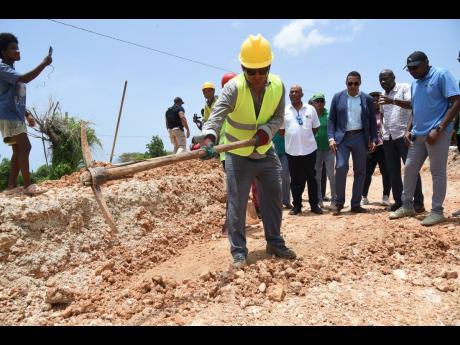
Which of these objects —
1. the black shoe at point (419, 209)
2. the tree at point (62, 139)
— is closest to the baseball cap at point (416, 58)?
the black shoe at point (419, 209)

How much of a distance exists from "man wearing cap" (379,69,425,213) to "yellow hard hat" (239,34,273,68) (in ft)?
7.73

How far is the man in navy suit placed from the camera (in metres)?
5.02

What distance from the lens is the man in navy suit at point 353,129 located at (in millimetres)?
5023

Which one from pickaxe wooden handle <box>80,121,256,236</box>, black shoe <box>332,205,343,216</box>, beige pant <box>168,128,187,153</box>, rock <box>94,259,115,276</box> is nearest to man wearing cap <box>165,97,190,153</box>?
beige pant <box>168,128,187,153</box>

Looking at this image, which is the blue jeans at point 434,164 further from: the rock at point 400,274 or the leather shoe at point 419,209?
the rock at point 400,274

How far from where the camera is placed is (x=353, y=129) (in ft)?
16.5

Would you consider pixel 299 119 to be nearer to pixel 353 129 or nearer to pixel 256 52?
pixel 353 129

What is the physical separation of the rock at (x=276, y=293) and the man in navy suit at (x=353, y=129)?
8.14 ft

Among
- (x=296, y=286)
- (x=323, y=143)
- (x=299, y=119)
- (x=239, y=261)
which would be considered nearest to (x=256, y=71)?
(x=239, y=261)

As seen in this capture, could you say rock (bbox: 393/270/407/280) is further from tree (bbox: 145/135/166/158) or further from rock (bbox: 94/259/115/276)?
tree (bbox: 145/135/166/158)

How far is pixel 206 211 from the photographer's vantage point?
589 centimetres

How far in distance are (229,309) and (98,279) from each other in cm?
175

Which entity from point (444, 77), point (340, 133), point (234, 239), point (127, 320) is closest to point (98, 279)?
point (127, 320)

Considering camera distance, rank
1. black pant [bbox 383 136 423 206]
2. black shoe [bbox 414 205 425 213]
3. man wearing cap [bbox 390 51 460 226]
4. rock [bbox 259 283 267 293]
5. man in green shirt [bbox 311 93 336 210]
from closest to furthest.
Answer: rock [bbox 259 283 267 293], man wearing cap [bbox 390 51 460 226], black shoe [bbox 414 205 425 213], black pant [bbox 383 136 423 206], man in green shirt [bbox 311 93 336 210]
